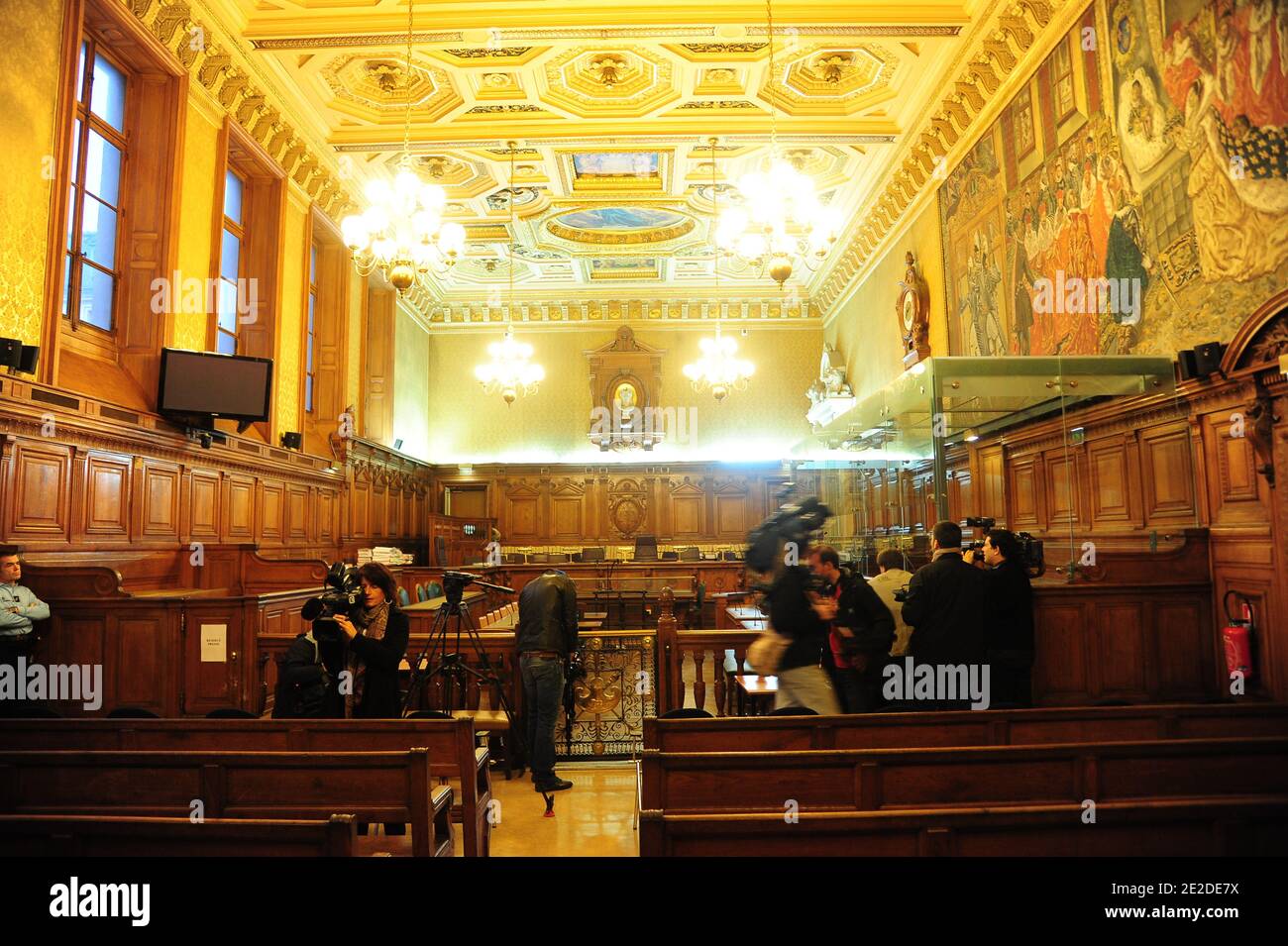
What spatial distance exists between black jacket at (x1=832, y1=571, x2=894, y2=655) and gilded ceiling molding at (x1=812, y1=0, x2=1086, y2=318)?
6887 millimetres

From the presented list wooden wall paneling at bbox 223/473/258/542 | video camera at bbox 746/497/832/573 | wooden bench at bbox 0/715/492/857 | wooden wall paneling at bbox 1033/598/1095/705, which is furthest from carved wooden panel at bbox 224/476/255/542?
wooden wall paneling at bbox 1033/598/1095/705

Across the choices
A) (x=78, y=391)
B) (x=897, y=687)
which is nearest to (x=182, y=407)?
(x=78, y=391)

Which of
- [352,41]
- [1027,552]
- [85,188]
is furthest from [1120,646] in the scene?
[85,188]

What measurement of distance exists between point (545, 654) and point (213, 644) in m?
3.22

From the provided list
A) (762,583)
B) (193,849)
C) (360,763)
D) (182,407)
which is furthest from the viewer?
(182,407)

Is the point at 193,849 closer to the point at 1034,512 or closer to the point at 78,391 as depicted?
the point at 78,391

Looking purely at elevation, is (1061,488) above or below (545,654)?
above

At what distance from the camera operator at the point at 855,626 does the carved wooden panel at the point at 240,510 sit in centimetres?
795

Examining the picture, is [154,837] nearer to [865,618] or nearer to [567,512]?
[865,618]

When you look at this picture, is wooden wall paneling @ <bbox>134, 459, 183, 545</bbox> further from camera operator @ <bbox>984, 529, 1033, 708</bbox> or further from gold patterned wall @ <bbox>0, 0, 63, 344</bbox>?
camera operator @ <bbox>984, 529, 1033, 708</bbox>

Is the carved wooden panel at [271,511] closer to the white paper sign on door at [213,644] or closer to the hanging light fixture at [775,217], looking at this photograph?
the white paper sign on door at [213,644]

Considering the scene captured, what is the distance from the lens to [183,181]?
8688 millimetres

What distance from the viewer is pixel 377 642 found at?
425 centimetres

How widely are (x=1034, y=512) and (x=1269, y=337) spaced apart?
363 cm
